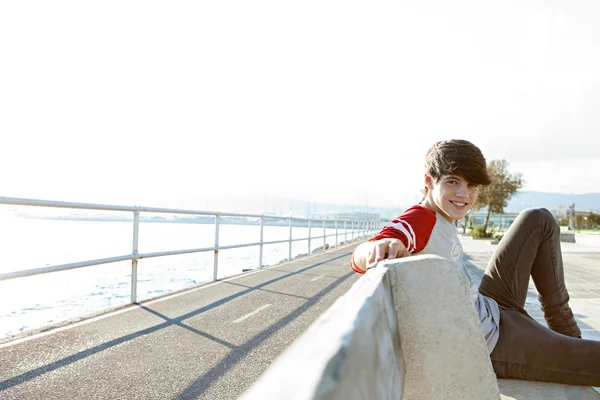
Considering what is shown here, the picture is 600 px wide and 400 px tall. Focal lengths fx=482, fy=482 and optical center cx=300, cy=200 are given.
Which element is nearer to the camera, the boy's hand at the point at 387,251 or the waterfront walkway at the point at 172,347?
the boy's hand at the point at 387,251

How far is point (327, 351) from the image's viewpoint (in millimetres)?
512

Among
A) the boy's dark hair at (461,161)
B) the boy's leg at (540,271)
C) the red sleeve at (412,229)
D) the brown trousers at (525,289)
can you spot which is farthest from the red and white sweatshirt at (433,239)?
the boy's leg at (540,271)

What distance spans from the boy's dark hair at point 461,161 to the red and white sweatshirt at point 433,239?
23 cm

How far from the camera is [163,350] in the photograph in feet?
11.1

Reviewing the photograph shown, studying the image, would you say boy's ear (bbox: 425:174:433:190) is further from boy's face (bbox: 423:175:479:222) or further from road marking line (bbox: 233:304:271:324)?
road marking line (bbox: 233:304:271:324)

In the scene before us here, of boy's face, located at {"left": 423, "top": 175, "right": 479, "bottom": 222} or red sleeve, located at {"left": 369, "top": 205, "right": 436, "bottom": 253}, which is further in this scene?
boy's face, located at {"left": 423, "top": 175, "right": 479, "bottom": 222}

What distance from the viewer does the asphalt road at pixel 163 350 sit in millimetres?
2609

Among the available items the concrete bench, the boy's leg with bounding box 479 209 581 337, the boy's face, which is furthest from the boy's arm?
the boy's leg with bounding box 479 209 581 337

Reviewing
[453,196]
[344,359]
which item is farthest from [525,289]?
[344,359]

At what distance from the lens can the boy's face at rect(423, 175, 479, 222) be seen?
229 centimetres

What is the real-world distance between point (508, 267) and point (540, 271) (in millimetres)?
205

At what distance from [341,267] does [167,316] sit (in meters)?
5.73

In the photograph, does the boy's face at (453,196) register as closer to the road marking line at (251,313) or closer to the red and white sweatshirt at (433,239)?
the red and white sweatshirt at (433,239)

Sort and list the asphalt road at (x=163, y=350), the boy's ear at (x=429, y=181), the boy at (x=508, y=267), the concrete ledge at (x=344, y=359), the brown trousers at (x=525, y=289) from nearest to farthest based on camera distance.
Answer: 1. the concrete ledge at (x=344, y=359)
2. the boy at (x=508, y=267)
3. the brown trousers at (x=525, y=289)
4. the boy's ear at (x=429, y=181)
5. the asphalt road at (x=163, y=350)
